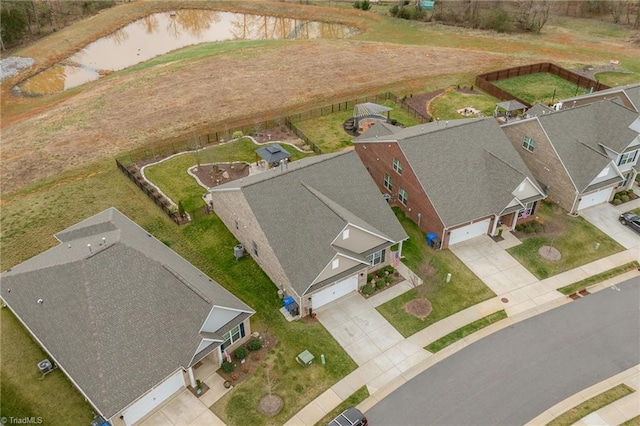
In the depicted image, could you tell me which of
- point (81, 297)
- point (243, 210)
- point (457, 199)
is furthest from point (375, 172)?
point (81, 297)

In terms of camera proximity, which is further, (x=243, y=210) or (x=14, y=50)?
(x=14, y=50)

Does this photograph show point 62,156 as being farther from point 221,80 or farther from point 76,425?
point 76,425

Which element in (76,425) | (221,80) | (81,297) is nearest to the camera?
(76,425)

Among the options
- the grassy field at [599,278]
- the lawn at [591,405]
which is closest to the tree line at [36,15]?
the grassy field at [599,278]

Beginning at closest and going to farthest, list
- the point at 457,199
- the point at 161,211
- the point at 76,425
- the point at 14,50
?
the point at 76,425, the point at 457,199, the point at 161,211, the point at 14,50

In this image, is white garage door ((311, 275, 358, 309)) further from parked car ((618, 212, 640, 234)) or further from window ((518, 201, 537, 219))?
parked car ((618, 212, 640, 234))

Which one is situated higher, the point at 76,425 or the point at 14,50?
the point at 14,50

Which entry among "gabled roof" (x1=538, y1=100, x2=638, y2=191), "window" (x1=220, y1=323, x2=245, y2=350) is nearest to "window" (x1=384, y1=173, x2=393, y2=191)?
"gabled roof" (x1=538, y1=100, x2=638, y2=191)

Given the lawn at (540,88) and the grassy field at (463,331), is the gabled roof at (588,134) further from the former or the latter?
the lawn at (540,88)
